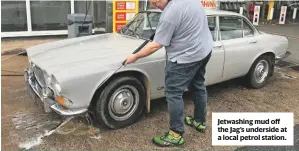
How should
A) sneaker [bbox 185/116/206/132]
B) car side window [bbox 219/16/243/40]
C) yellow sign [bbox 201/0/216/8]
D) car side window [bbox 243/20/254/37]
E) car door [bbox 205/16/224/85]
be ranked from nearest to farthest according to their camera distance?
sneaker [bbox 185/116/206/132], car door [bbox 205/16/224/85], car side window [bbox 219/16/243/40], car side window [bbox 243/20/254/37], yellow sign [bbox 201/0/216/8]

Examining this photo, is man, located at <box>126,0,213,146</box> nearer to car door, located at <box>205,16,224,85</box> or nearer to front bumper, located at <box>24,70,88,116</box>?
front bumper, located at <box>24,70,88,116</box>

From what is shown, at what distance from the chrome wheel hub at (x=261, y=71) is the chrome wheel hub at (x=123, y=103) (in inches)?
92.8

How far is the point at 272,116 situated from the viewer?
402 cm

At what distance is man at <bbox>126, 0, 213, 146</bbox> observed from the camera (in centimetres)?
305

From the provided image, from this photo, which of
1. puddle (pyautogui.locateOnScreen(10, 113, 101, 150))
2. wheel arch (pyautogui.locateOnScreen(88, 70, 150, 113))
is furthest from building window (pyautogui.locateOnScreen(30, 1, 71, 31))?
wheel arch (pyautogui.locateOnScreen(88, 70, 150, 113))

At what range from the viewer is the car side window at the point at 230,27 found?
4645mm

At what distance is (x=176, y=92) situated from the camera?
3.27 meters

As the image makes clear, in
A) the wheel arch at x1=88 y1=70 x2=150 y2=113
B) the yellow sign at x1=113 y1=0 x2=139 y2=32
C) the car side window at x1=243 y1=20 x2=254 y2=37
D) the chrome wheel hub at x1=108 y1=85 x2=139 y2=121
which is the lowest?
the chrome wheel hub at x1=108 y1=85 x2=139 y2=121

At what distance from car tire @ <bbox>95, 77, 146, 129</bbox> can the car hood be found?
0.90 ft

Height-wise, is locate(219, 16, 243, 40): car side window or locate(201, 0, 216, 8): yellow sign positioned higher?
locate(201, 0, 216, 8): yellow sign

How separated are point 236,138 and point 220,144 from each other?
18cm

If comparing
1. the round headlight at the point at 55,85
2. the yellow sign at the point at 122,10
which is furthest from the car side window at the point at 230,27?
the yellow sign at the point at 122,10

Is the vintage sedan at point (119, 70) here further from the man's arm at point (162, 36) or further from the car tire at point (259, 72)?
the man's arm at point (162, 36)

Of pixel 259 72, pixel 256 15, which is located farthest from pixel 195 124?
pixel 256 15
